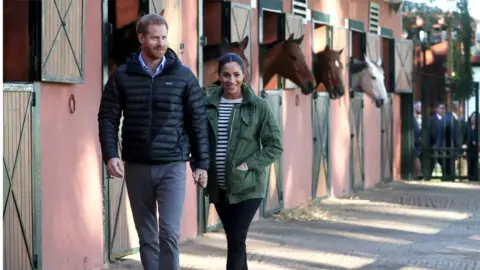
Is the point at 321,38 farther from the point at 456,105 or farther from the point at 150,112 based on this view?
the point at 150,112

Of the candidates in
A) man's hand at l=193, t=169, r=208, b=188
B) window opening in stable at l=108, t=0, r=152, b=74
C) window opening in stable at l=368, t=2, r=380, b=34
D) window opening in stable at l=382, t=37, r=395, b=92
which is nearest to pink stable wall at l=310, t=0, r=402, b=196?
window opening in stable at l=368, t=2, r=380, b=34

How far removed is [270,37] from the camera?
1393cm

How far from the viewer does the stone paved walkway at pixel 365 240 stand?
9.20m

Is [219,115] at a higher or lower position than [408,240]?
higher

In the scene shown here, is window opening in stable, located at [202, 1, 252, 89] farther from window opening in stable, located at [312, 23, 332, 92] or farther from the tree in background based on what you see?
the tree in background

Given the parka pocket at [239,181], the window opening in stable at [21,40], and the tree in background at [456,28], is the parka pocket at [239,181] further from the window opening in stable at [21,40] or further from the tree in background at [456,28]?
the tree in background at [456,28]

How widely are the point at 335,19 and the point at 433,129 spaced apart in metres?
4.38

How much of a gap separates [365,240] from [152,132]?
5.24 meters

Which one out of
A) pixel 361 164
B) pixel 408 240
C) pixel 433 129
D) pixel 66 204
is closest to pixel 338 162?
pixel 361 164

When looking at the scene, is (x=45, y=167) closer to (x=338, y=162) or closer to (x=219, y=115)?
(x=219, y=115)

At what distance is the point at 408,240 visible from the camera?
35.9 ft

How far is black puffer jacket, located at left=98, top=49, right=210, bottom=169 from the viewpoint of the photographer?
6035 millimetres

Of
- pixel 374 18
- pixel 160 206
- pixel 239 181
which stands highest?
pixel 374 18

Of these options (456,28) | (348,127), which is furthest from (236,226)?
(456,28)
